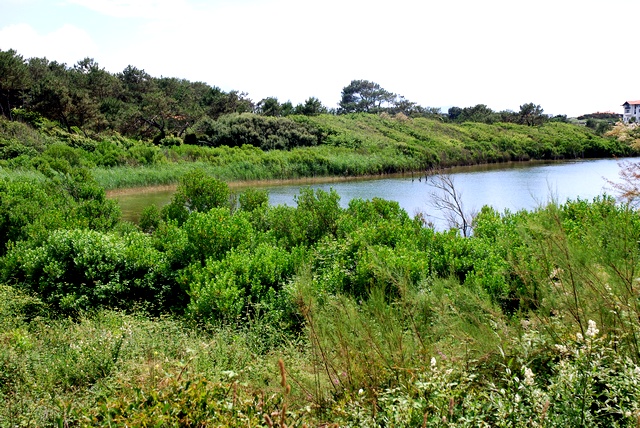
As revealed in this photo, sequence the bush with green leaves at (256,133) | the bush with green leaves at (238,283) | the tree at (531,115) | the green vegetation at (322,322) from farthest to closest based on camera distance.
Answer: the tree at (531,115)
the bush with green leaves at (256,133)
the bush with green leaves at (238,283)
the green vegetation at (322,322)

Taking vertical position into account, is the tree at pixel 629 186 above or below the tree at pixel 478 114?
below

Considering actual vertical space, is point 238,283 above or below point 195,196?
below

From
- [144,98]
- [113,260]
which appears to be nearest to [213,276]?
[113,260]

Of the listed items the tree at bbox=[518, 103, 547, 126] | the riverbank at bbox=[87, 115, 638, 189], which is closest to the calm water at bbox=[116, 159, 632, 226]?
the riverbank at bbox=[87, 115, 638, 189]

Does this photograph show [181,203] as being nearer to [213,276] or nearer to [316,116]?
[213,276]

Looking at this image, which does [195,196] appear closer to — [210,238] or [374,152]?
[210,238]

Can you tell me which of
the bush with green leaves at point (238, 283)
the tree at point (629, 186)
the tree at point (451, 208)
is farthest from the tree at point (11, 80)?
the tree at point (629, 186)

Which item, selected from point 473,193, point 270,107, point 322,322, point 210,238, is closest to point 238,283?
point 210,238

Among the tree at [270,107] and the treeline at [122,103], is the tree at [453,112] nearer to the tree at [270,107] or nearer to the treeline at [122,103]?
the treeline at [122,103]

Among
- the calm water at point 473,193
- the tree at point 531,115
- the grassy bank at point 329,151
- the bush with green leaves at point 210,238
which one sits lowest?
the calm water at point 473,193

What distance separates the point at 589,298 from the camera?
11.5ft

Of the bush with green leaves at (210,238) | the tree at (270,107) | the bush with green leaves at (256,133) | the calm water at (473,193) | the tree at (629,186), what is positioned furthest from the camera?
the tree at (270,107)

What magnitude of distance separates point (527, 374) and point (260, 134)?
132 ft

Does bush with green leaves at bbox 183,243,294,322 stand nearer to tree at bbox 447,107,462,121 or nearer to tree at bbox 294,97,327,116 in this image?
tree at bbox 294,97,327,116
